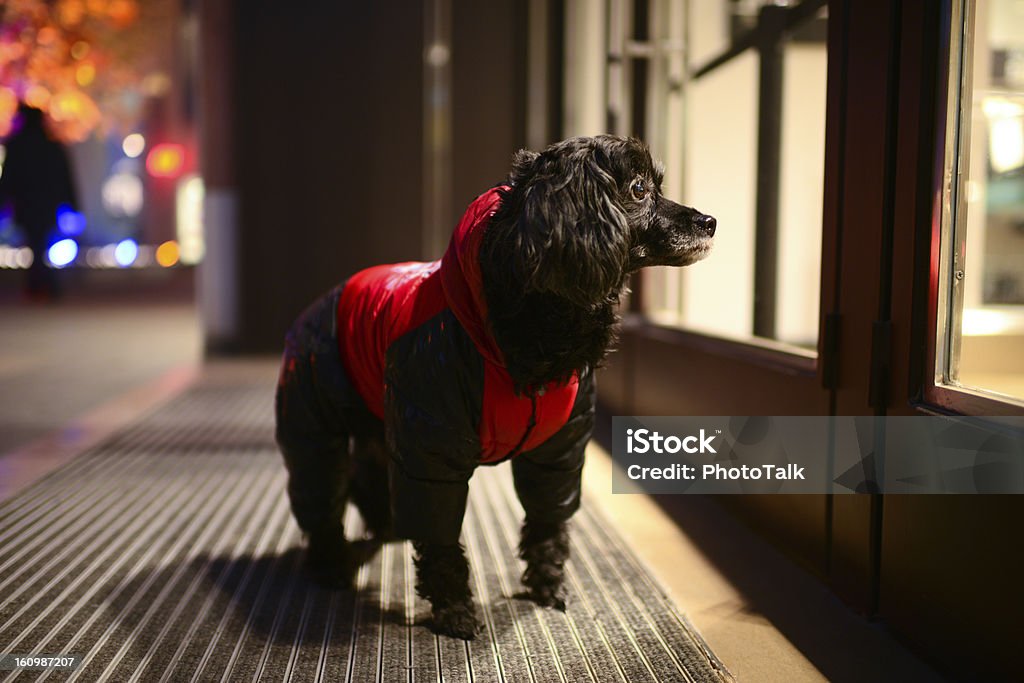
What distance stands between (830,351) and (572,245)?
80 centimetres

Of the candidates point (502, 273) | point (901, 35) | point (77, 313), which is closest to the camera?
point (502, 273)

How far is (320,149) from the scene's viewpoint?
579 centimetres

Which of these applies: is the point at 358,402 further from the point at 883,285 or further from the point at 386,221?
the point at 386,221

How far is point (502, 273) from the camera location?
144 centimetres

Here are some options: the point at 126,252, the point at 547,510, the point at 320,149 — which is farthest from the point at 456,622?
the point at 126,252

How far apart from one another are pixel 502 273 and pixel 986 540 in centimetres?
94

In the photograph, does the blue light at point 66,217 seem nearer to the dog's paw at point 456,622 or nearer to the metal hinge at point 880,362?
the dog's paw at point 456,622

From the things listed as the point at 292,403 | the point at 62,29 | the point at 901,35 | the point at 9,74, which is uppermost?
the point at 62,29

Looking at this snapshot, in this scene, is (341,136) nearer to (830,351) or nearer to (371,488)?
(371,488)

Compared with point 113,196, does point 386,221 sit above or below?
below

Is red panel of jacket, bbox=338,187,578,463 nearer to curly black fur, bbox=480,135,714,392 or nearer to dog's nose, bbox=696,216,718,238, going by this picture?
curly black fur, bbox=480,135,714,392

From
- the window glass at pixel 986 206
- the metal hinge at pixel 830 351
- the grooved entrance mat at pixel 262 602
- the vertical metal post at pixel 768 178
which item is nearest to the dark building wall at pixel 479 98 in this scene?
the vertical metal post at pixel 768 178

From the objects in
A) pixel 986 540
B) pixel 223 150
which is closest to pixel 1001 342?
→ pixel 986 540

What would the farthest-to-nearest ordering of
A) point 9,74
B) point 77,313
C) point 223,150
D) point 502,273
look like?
point 9,74 < point 77,313 < point 223,150 < point 502,273
